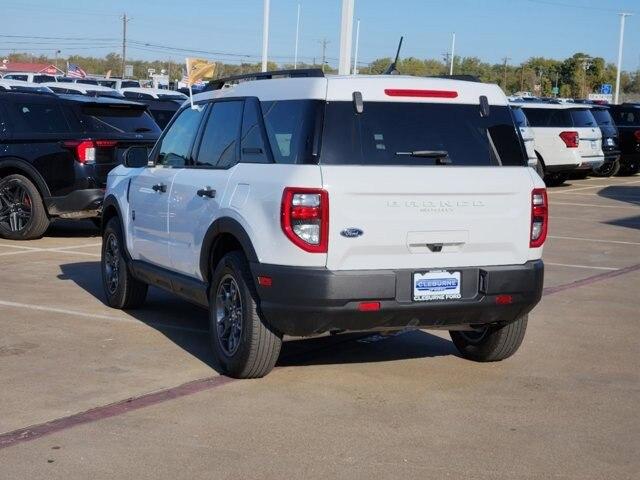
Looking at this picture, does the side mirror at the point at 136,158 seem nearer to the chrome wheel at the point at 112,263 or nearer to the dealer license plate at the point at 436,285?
the chrome wheel at the point at 112,263

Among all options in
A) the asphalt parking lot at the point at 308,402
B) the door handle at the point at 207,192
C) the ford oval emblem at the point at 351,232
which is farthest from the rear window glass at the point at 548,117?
the ford oval emblem at the point at 351,232

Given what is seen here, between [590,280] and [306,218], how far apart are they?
6.33 m

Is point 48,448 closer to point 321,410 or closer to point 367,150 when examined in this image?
point 321,410

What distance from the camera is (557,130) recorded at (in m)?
25.0

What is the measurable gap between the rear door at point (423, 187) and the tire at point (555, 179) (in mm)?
19901

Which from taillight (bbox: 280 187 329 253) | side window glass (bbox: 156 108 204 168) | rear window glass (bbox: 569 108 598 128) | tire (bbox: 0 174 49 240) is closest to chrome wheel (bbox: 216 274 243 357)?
taillight (bbox: 280 187 329 253)

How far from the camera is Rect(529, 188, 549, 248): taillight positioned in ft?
22.3

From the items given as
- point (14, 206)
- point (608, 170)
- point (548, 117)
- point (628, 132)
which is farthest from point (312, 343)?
point (628, 132)

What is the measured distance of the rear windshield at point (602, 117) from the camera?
27.9m

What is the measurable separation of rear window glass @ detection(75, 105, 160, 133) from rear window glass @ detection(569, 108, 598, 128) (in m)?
13.9

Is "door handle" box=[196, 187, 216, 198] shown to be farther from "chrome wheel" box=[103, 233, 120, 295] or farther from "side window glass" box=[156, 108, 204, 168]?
"chrome wheel" box=[103, 233, 120, 295]

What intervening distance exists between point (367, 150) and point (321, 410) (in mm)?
1590

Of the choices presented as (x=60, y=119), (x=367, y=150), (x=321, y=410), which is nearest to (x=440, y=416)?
(x=321, y=410)

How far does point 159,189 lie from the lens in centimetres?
808
